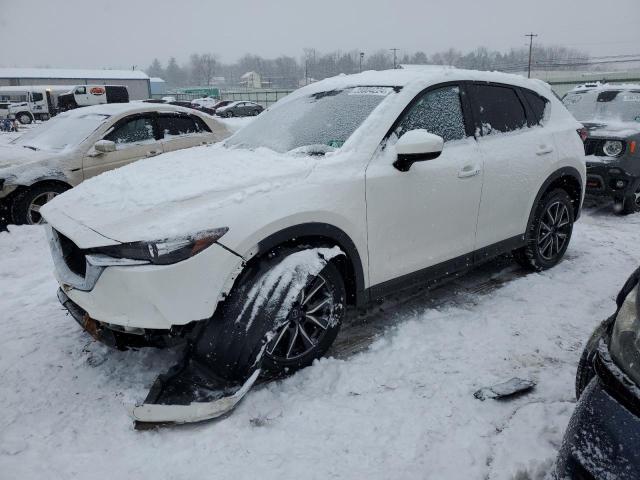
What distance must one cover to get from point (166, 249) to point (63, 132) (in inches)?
224

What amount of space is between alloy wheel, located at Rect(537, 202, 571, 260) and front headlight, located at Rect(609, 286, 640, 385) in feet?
9.80

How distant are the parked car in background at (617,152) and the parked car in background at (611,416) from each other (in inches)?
237

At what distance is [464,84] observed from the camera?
380 cm

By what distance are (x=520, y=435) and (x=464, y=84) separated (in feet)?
8.53

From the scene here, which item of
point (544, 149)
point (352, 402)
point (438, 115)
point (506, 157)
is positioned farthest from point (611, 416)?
point (544, 149)

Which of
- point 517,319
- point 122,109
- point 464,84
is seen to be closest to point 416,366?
point 517,319

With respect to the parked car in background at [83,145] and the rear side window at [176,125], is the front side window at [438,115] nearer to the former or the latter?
the parked car in background at [83,145]

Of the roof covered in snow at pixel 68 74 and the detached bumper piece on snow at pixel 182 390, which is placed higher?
the roof covered in snow at pixel 68 74

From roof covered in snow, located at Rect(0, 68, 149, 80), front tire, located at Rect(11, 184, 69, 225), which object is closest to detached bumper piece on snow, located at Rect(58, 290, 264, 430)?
front tire, located at Rect(11, 184, 69, 225)

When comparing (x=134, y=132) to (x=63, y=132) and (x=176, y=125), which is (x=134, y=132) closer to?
(x=176, y=125)

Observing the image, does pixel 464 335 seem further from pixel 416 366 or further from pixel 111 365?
pixel 111 365

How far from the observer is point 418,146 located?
2.98 metres

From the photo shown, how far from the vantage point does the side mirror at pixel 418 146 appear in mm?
2984

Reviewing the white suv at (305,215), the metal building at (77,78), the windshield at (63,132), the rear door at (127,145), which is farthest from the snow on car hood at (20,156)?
the metal building at (77,78)
